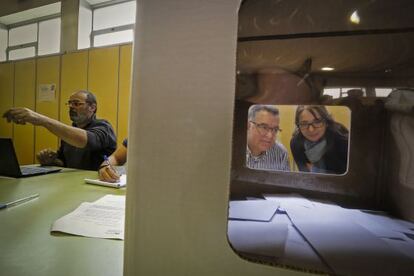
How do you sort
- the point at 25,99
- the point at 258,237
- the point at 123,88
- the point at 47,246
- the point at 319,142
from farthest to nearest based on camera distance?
1. the point at 25,99
2. the point at 123,88
3. the point at 319,142
4. the point at 47,246
5. the point at 258,237

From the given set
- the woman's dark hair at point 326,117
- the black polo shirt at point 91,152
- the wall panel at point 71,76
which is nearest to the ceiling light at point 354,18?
the woman's dark hair at point 326,117

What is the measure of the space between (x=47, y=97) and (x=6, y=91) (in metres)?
0.96

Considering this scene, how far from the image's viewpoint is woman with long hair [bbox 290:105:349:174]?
47 cm

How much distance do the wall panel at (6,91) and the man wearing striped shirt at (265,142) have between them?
4.07 m

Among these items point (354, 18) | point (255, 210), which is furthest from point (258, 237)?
point (354, 18)

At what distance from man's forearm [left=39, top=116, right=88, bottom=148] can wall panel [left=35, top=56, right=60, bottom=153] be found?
1849 mm

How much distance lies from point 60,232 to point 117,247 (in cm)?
15

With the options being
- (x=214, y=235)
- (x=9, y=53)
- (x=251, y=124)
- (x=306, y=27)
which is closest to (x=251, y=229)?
(x=214, y=235)

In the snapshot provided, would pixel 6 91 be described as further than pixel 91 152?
Yes

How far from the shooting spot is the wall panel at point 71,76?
108 inches

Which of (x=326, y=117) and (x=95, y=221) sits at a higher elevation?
(x=326, y=117)

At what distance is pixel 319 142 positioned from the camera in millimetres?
540

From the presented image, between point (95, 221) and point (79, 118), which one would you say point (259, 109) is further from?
point (79, 118)

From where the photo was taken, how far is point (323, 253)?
0.28m
